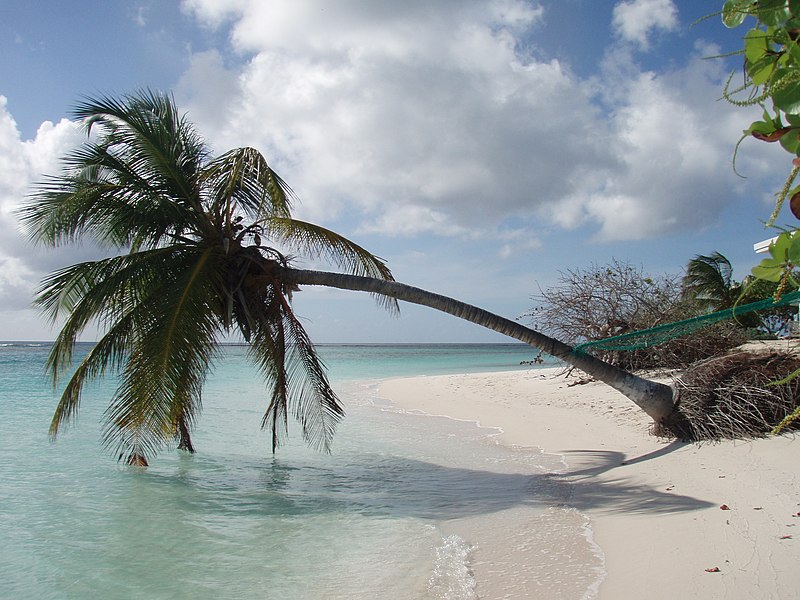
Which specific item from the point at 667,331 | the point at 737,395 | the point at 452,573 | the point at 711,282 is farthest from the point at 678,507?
the point at 711,282

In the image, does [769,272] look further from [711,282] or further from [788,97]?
[711,282]

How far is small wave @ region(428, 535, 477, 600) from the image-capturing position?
14.1 ft

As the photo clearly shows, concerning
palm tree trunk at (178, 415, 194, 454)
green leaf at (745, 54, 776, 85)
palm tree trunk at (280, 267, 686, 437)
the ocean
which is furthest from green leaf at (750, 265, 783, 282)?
palm tree trunk at (178, 415, 194, 454)

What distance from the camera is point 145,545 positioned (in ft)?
18.6

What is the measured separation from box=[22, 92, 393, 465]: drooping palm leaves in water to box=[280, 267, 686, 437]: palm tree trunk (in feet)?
1.95

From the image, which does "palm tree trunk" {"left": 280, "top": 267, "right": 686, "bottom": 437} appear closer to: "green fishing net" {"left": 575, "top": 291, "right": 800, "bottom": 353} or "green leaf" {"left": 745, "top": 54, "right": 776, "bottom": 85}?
"green fishing net" {"left": 575, "top": 291, "right": 800, "bottom": 353}

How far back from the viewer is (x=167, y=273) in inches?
295

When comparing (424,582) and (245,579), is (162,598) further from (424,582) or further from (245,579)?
(424,582)

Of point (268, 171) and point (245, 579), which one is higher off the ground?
point (268, 171)

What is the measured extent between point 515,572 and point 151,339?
4424 millimetres

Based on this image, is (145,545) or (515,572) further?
(145,545)

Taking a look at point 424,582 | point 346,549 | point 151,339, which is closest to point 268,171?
point 151,339

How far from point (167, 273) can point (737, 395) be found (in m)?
7.67

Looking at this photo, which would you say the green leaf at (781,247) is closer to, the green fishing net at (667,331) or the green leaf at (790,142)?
the green leaf at (790,142)
